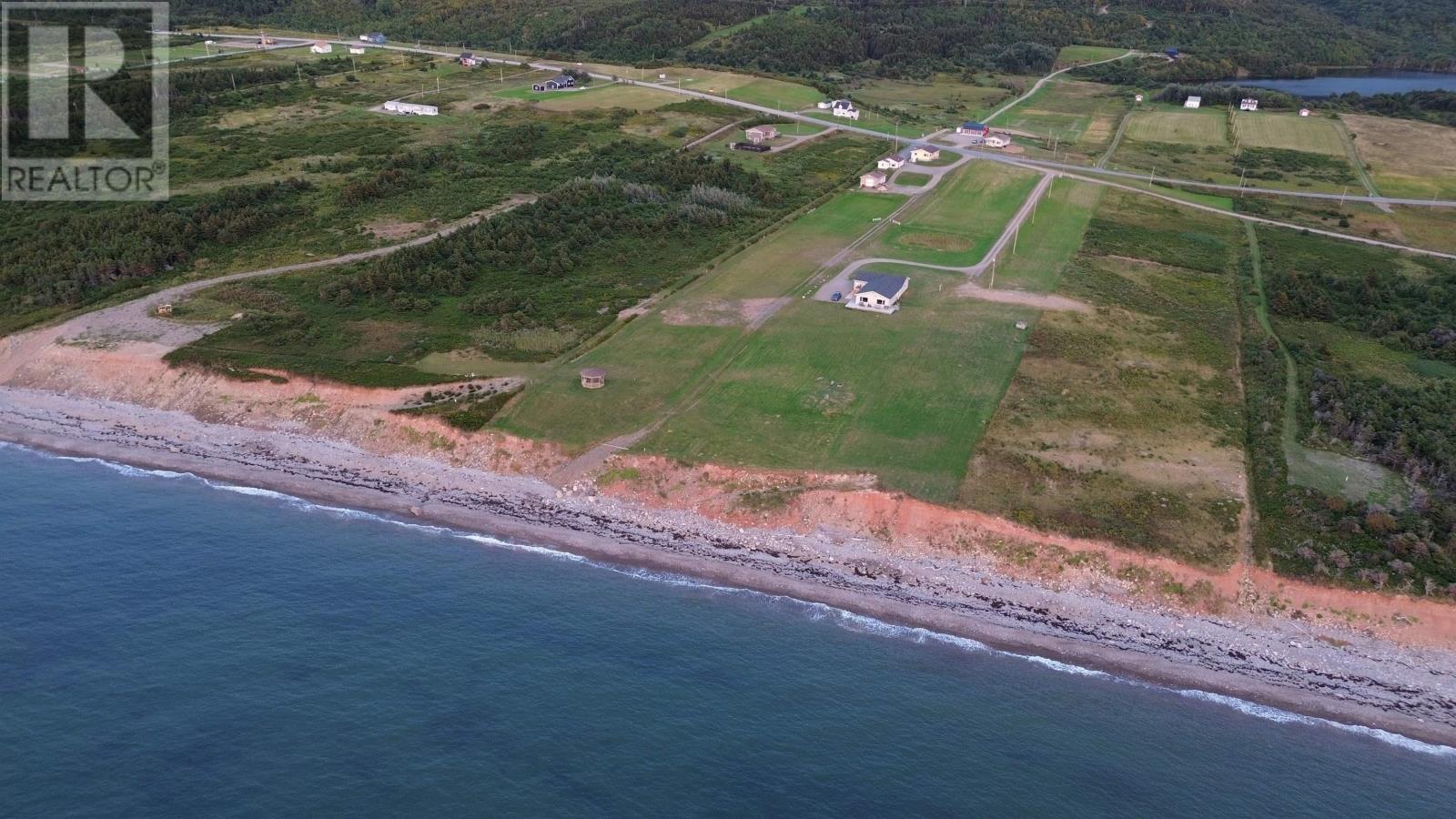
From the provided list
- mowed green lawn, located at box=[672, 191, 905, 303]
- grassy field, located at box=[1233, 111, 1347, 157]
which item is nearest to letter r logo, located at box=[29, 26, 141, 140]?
mowed green lawn, located at box=[672, 191, 905, 303]

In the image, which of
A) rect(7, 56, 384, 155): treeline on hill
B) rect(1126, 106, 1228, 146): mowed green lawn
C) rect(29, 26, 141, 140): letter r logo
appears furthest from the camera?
rect(1126, 106, 1228, 146): mowed green lawn

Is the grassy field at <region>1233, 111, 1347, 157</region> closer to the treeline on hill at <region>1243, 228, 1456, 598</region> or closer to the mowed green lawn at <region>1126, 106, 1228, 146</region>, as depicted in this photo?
the mowed green lawn at <region>1126, 106, 1228, 146</region>

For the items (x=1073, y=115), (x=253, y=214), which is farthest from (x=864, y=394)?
(x=1073, y=115)

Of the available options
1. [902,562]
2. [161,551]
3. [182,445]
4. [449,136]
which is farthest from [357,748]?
[449,136]

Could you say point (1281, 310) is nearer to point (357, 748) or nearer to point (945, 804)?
point (945, 804)

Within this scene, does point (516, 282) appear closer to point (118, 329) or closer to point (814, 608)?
point (118, 329)

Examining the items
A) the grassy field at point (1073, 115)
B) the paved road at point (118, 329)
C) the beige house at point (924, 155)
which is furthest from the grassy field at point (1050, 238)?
the paved road at point (118, 329)
